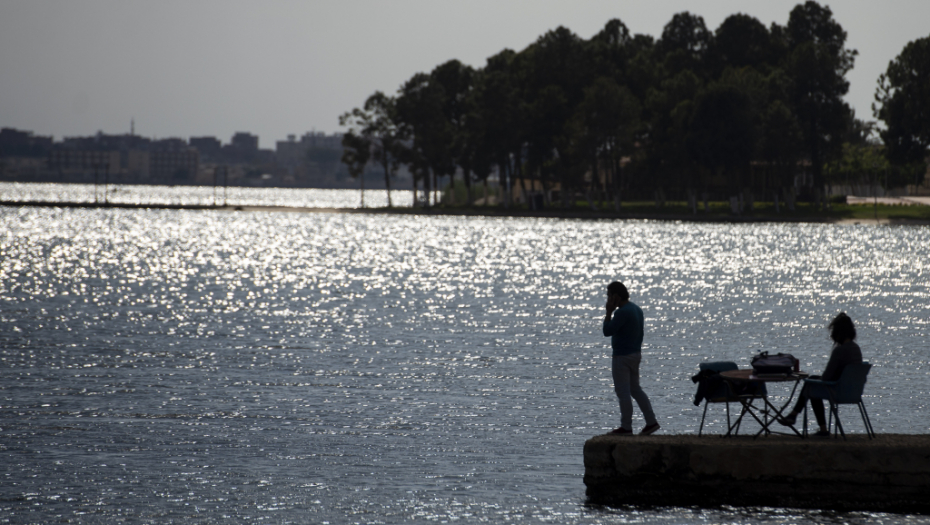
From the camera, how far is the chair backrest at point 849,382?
12523 millimetres

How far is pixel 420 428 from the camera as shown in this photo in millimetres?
16766

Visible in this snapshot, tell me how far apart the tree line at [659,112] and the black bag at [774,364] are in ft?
319

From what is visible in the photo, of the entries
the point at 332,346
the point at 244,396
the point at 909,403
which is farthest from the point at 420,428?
the point at 332,346

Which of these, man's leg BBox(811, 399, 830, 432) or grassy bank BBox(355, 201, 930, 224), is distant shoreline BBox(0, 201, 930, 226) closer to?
grassy bank BBox(355, 201, 930, 224)

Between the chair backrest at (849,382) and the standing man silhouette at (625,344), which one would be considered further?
the standing man silhouette at (625,344)

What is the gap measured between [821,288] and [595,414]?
3382 centimetres

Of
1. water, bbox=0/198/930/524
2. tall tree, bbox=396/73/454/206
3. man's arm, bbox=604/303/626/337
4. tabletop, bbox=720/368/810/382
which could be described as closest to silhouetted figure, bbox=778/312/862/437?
tabletop, bbox=720/368/810/382

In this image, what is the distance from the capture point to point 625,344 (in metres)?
13.5

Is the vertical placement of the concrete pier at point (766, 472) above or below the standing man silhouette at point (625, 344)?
below

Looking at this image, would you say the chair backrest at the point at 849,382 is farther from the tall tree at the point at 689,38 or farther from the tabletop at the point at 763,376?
the tall tree at the point at 689,38

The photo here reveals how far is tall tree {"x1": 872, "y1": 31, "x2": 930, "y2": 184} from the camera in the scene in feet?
363

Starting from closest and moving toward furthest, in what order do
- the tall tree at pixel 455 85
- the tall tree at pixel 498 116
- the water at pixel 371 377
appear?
the water at pixel 371 377, the tall tree at pixel 498 116, the tall tree at pixel 455 85

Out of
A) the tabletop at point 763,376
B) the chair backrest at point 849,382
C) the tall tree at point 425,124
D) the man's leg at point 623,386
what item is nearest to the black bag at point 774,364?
the tabletop at point 763,376

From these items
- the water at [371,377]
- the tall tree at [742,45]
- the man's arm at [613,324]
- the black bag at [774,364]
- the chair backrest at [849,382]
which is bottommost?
the water at [371,377]
